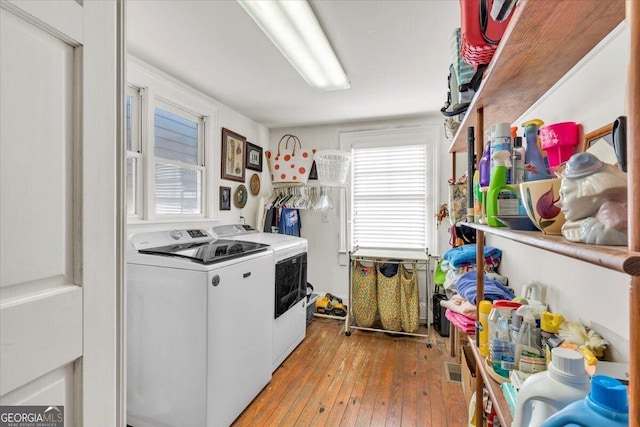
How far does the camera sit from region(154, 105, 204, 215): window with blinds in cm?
241

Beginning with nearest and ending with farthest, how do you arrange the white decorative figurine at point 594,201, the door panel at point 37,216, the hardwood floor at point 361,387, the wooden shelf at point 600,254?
the wooden shelf at point 600,254 < the white decorative figurine at point 594,201 < the door panel at point 37,216 < the hardwood floor at point 361,387

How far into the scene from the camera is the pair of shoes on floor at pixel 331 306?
3463mm

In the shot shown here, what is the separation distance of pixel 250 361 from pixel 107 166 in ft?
5.44

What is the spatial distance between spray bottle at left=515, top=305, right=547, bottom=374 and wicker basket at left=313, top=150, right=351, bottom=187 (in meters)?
2.39

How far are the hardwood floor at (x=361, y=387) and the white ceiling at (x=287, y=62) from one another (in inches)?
91.4

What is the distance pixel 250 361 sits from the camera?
1959 millimetres

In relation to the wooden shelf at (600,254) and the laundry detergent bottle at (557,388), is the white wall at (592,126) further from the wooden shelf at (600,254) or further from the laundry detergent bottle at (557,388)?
the wooden shelf at (600,254)

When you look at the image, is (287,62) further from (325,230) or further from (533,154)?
(325,230)

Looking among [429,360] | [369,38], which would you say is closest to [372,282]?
[429,360]

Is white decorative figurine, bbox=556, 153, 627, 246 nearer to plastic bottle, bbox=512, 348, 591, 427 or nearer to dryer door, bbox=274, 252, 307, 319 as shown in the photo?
plastic bottle, bbox=512, 348, 591, 427

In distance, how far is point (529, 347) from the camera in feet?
3.06

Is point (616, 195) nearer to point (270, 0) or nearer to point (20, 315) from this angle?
point (20, 315)

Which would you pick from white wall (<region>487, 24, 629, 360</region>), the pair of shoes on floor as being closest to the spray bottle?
white wall (<region>487, 24, 629, 360</region>)

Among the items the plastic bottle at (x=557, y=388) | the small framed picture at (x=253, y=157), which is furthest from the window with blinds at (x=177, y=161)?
the plastic bottle at (x=557, y=388)
